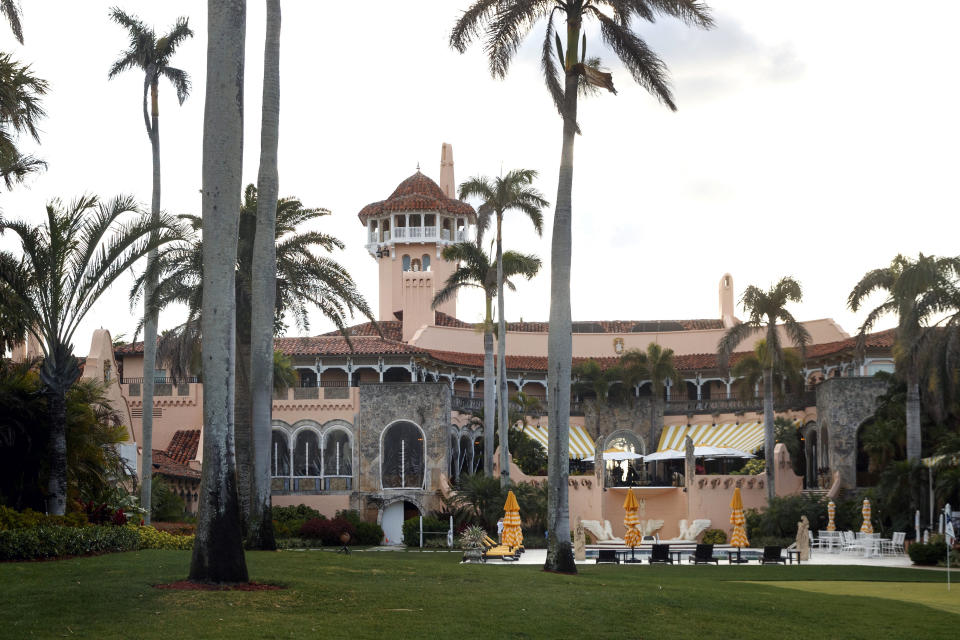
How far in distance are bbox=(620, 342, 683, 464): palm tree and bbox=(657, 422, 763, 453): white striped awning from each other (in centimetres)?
79

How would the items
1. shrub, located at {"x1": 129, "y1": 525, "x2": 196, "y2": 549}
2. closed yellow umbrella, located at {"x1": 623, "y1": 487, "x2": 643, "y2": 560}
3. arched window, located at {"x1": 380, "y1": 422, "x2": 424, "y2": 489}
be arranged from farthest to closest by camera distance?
arched window, located at {"x1": 380, "y1": 422, "x2": 424, "y2": 489} < closed yellow umbrella, located at {"x1": 623, "y1": 487, "x2": 643, "y2": 560} < shrub, located at {"x1": 129, "y1": 525, "x2": 196, "y2": 549}

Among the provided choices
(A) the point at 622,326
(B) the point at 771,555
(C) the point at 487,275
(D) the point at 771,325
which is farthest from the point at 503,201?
(A) the point at 622,326

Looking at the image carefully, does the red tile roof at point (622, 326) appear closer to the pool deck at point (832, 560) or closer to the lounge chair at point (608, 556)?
the pool deck at point (832, 560)

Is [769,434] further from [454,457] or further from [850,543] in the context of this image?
[454,457]

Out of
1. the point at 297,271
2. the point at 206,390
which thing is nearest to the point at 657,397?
the point at 297,271

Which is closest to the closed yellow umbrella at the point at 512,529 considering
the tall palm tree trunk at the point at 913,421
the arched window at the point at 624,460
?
the tall palm tree trunk at the point at 913,421

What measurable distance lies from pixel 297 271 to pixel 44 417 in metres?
10.1

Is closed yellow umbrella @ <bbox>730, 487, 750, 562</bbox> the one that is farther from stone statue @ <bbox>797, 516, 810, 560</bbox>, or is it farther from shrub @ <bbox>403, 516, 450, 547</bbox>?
shrub @ <bbox>403, 516, 450, 547</bbox>

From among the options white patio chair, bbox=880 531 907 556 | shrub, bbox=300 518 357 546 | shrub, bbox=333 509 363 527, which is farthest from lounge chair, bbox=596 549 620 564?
shrub, bbox=333 509 363 527

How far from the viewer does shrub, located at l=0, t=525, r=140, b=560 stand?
60.7ft

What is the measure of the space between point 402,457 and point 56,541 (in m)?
33.4

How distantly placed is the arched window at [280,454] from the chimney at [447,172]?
29.5 metres

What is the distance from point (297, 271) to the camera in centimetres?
3206

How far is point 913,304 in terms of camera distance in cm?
3984
